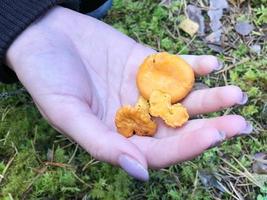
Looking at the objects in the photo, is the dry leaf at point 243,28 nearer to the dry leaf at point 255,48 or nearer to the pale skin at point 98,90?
the dry leaf at point 255,48

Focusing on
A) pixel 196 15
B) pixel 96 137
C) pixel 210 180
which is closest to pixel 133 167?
pixel 96 137

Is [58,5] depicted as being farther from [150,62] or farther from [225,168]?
[225,168]

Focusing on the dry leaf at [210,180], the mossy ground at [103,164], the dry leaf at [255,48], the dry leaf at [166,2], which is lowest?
the dry leaf at [210,180]

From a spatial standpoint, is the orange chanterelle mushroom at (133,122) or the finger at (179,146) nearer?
the finger at (179,146)

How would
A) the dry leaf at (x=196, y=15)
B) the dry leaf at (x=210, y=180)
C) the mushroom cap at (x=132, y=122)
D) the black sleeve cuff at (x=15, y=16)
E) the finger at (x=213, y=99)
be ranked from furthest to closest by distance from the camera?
the dry leaf at (x=196, y=15) < the dry leaf at (x=210, y=180) < the black sleeve cuff at (x=15, y=16) < the mushroom cap at (x=132, y=122) < the finger at (x=213, y=99)

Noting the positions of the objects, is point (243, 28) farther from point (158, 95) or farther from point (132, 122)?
point (132, 122)

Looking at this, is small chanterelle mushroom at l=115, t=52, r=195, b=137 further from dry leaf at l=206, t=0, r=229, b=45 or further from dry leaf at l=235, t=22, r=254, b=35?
dry leaf at l=235, t=22, r=254, b=35

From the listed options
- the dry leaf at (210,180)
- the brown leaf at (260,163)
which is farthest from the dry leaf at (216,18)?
the dry leaf at (210,180)

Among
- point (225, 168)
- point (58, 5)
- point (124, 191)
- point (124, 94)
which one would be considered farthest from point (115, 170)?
point (58, 5)
